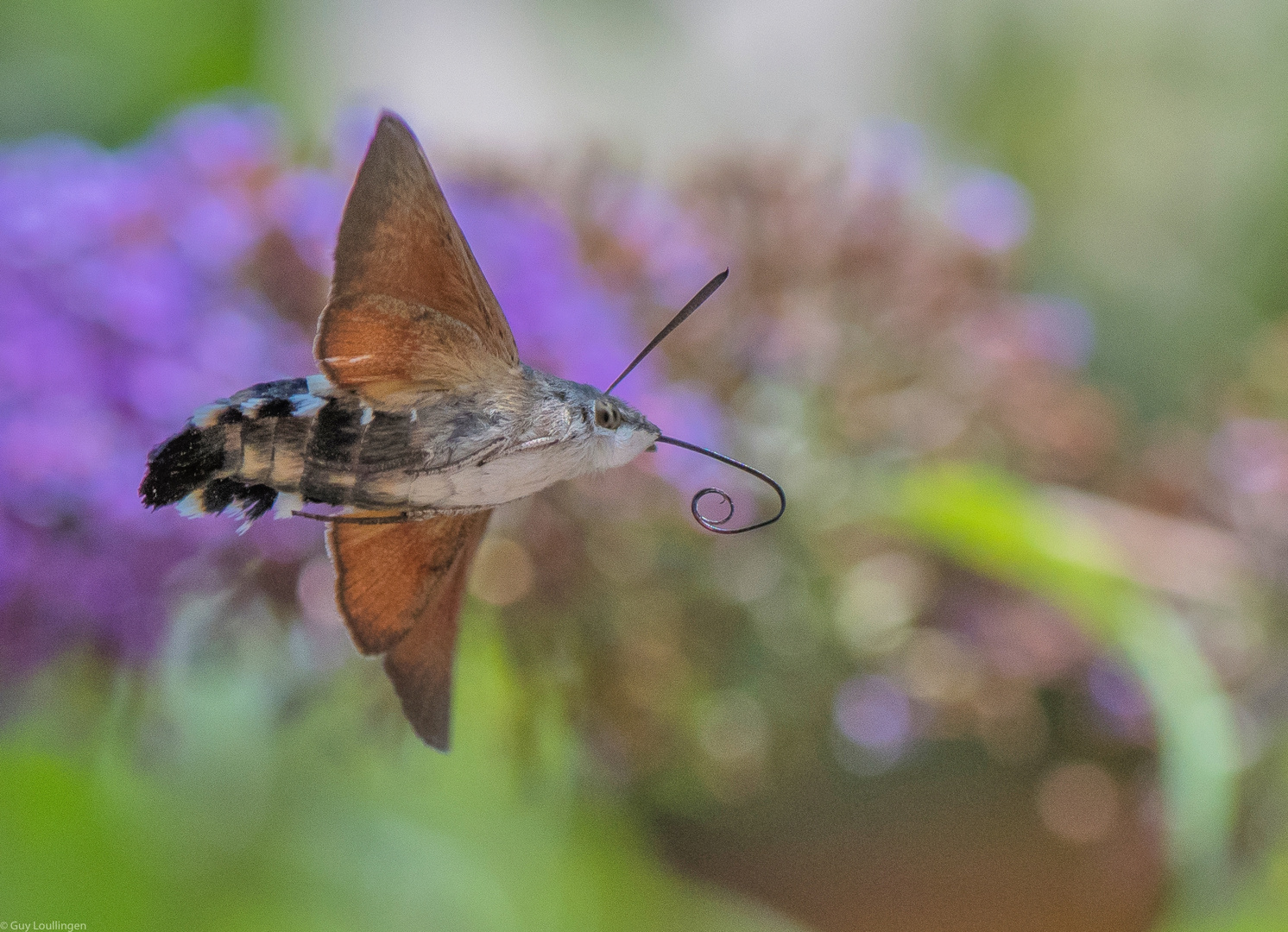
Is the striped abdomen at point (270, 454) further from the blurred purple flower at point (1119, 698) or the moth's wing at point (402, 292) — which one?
the blurred purple flower at point (1119, 698)

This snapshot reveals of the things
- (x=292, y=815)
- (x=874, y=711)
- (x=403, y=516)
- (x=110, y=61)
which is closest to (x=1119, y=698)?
(x=874, y=711)

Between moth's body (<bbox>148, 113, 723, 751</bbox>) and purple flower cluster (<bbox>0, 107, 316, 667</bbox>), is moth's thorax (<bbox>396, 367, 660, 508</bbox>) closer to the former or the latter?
moth's body (<bbox>148, 113, 723, 751</bbox>)

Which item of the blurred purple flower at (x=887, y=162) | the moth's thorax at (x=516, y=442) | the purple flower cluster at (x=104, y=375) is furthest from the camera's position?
the blurred purple flower at (x=887, y=162)

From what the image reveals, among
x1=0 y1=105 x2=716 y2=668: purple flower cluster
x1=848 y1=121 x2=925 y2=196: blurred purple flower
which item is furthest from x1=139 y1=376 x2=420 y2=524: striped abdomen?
x1=848 y1=121 x2=925 y2=196: blurred purple flower

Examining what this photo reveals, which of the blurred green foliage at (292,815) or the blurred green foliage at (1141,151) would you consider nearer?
the blurred green foliage at (292,815)

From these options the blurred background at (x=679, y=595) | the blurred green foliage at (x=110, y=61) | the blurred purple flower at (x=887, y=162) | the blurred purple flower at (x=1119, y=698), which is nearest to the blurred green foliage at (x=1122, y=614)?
the blurred background at (x=679, y=595)

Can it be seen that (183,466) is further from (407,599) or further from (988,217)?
(988,217)

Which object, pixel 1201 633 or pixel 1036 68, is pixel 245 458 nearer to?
pixel 1201 633
